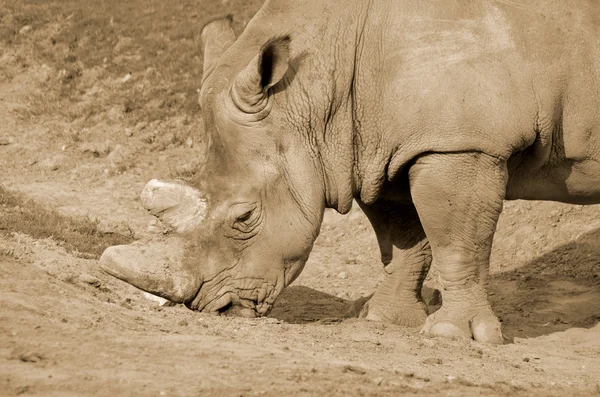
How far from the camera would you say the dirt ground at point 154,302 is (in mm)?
6789

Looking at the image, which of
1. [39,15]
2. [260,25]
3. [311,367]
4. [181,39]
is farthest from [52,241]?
[39,15]

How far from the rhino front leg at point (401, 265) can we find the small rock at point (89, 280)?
232cm

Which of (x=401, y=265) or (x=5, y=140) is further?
(x=5, y=140)

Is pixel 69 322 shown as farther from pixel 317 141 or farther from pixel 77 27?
pixel 77 27

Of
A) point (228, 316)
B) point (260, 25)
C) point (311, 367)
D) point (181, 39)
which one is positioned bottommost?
point (311, 367)

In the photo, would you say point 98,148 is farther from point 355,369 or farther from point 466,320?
point 355,369

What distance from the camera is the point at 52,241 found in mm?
11180

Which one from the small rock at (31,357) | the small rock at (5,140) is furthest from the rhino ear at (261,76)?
the small rock at (5,140)

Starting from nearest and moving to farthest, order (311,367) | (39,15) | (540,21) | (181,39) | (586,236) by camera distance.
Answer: (311,367)
(540,21)
(586,236)
(181,39)
(39,15)

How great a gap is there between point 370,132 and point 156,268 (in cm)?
183

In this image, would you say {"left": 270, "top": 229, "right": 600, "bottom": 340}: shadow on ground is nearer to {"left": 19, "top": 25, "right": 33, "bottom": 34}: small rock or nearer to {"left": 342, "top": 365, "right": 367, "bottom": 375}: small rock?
{"left": 342, "top": 365, "right": 367, "bottom": 375}: small rock

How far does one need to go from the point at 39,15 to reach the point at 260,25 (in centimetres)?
1053

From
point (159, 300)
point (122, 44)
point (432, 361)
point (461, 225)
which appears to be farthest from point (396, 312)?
point (122, 44)

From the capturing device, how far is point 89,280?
9.21m
